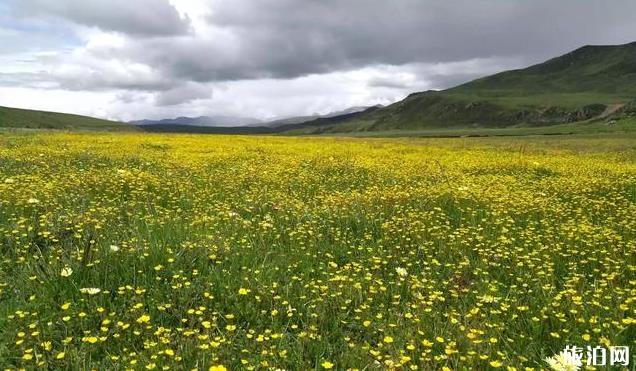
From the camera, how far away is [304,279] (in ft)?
22.2

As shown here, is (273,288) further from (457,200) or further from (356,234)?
(457,200)

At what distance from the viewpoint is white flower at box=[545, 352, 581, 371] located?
439 centimetres

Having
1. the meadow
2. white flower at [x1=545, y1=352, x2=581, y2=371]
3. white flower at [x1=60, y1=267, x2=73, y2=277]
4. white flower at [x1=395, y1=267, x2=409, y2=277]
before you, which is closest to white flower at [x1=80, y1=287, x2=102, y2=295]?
the meadow

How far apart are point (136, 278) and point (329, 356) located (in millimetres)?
2824

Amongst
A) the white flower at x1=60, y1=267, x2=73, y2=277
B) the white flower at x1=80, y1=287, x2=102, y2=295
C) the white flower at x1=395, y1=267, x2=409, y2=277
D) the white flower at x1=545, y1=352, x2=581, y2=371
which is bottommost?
the white flower at x1=545, y1=352, x2=581, y2=371

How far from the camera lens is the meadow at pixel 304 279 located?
4.83 m

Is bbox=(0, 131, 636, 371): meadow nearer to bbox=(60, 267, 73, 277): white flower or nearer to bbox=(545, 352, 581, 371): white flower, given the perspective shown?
bbox=(60, 267, 73, 277): white flower

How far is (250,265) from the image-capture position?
6.97m

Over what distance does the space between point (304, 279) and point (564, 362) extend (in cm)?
337

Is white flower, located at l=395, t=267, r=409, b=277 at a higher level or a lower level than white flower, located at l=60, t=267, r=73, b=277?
lower

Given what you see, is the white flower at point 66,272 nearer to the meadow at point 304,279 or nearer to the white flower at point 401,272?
the meadow at point 304,279

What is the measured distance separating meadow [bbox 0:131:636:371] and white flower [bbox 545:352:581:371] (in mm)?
265

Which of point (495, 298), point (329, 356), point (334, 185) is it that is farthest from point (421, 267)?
point (334, 185)

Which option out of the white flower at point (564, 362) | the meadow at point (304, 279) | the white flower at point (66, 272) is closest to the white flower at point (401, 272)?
the meadow at point (304, 279)
